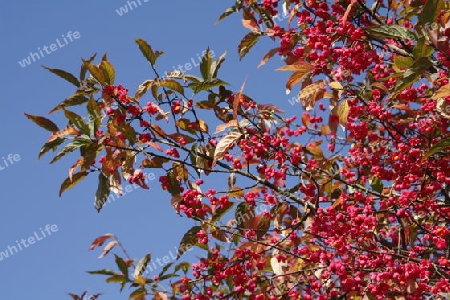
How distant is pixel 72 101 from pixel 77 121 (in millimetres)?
355

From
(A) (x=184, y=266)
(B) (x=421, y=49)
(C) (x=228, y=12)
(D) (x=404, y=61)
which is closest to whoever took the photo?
(B) (x=421, y=49)

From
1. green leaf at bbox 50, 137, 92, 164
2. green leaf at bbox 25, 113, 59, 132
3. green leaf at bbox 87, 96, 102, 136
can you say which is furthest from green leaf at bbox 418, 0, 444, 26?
green leaf at bbox 25, 113, 59, 132

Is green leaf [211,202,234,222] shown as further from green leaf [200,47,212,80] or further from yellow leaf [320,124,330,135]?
yellow leaf [320,124,330,135]

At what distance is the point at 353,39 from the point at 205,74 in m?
1.05

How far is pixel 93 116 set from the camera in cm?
338

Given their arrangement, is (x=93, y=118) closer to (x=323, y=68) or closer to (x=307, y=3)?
(x=323, y=68)

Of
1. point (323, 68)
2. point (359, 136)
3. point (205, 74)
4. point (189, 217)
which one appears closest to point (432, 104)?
point (359, 136)

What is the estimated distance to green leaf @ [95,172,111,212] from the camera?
3725mm

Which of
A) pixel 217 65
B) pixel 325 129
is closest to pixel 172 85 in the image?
pixel 217 65

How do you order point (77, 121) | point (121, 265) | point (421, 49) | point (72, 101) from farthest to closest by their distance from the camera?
point (121, 265) → point (72, 101) → point (77, 121) → point (421, 49)

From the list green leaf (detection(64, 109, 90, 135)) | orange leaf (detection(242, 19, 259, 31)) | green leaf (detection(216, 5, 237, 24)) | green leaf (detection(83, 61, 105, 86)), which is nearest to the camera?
green leaf (detection(64, 109, 90, 135))

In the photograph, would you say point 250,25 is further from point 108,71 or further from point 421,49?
point 421,49

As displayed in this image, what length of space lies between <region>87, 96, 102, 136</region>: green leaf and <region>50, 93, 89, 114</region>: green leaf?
22cm

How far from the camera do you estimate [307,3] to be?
440 cm
